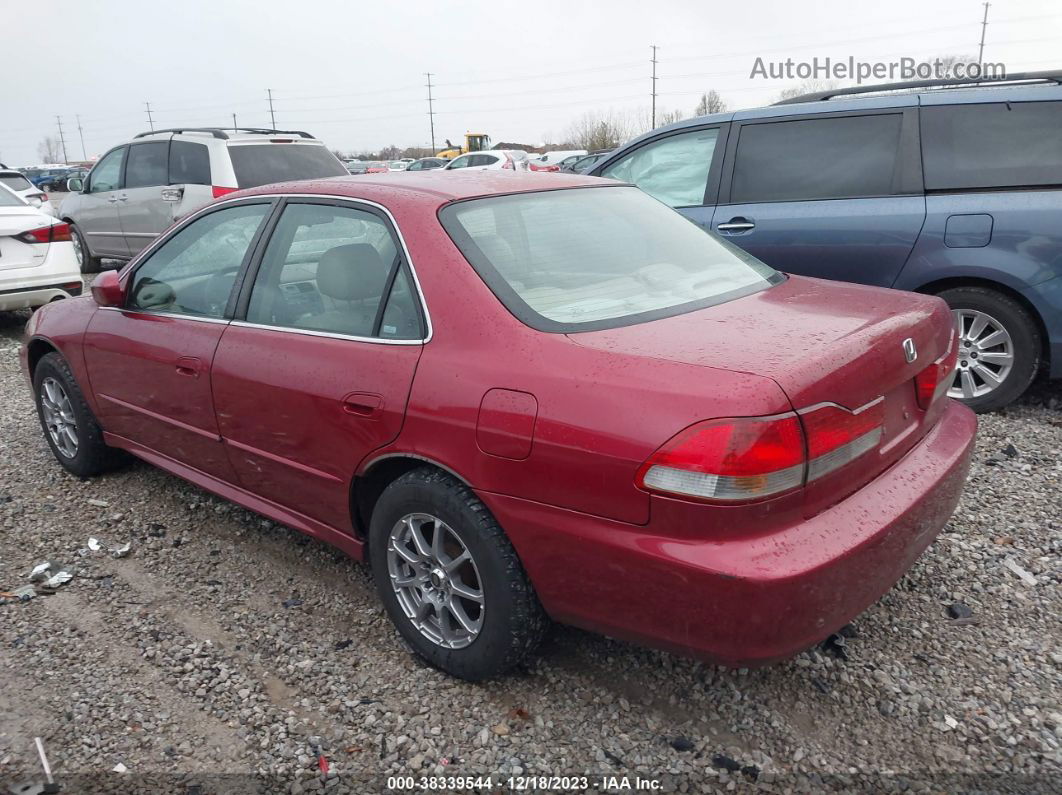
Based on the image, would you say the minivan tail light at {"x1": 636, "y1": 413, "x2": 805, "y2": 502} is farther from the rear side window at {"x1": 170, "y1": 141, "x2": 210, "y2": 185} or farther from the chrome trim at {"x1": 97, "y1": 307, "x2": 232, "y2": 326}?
the rear side window at {"x1": 170, "y1": 141, "x2": 210, "y2": 185}

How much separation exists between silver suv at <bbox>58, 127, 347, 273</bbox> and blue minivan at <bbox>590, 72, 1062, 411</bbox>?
214 inches

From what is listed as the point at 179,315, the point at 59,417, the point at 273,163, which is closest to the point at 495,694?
the point at 179,315

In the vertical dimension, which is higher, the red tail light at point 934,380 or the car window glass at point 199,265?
the car window glass at point 199,265

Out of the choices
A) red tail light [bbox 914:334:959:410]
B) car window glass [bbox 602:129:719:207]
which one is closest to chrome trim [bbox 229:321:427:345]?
red tail light [bbox 914:334:959:410]

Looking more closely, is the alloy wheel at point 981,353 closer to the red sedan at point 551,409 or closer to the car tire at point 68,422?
the red sedan at point 551,409

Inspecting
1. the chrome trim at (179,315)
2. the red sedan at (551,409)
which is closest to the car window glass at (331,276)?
the red sedan at (551,409)

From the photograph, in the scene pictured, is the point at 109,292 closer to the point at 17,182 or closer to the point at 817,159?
the point at 817,159

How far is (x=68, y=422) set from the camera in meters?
4.49

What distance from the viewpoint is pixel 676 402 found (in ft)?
6.79

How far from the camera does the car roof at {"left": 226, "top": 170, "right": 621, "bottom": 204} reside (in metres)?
2.95

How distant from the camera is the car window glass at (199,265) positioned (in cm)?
341

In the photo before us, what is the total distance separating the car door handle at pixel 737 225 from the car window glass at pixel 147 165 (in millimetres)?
7224

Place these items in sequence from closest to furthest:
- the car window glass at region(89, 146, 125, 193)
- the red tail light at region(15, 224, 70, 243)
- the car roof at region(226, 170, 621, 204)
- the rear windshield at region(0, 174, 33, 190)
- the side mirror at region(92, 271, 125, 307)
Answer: the car roof at region(226, 170, 621, 204) → the side mirror at region(92, 271, 125, 307) → the red tail light at region(15, 224, 70, 243) → the car window glass at region(89, 146, 125, 193) → the rear windshield at region(0, 174, 33, 190)

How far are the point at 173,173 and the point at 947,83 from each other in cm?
815
